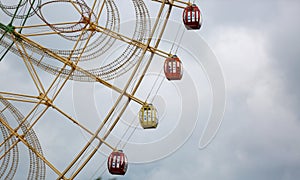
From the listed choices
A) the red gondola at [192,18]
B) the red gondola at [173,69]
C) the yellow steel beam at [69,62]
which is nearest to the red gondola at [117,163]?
the yellow steel beam at [69,62]

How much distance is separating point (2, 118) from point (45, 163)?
156cm

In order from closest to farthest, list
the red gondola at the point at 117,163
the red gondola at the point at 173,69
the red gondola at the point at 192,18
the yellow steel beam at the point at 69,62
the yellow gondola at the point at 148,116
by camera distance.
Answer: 1. the red gondola at the point at 117,163
2. the red gondola at the point at 173,69
3. the yellow gondola at the point at 148,116
4. the red gondola at the point at 192,18
5. the yellow steel beam at the point at 69,62

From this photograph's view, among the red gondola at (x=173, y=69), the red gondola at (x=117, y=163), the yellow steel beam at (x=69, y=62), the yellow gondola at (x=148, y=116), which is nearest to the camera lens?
the red gondola at (x=117, y=163)

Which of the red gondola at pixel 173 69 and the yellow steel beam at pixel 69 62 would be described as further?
the yellow steel beam at pixel 69 62

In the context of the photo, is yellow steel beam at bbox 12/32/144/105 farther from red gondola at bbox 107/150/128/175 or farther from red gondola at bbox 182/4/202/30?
red gondola at bbox 182/4/202/30

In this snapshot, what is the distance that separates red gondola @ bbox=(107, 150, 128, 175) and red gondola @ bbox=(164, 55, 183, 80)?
2.01 meters

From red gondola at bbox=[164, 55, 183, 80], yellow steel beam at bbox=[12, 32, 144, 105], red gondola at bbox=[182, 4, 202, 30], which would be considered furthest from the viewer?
yellow steel beam at bbox=[12, 32, 144, 105]

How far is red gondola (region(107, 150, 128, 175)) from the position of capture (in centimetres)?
1501

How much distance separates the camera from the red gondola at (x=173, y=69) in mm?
15242

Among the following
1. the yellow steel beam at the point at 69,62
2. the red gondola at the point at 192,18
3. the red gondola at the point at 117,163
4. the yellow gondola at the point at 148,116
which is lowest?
the red gondola at the point at 117,163

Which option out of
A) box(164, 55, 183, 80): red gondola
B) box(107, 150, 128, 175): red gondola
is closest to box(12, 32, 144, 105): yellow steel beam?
box(164, 55, 183, 80): red gondola

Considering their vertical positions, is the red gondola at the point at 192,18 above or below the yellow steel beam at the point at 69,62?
above

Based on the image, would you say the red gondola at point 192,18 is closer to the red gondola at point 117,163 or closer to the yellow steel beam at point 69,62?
the yellow steel beam at point 69,62

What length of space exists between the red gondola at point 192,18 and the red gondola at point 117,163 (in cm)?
326
